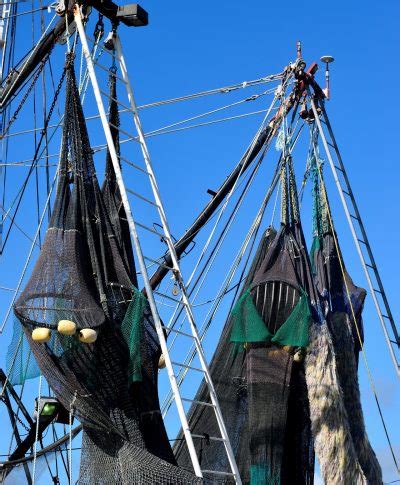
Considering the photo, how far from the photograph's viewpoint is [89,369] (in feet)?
32.0

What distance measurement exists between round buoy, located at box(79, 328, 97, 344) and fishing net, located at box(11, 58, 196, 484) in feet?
0.21

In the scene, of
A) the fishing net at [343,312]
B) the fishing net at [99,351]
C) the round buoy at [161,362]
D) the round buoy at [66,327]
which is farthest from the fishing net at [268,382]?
the round buoy at [66,327]

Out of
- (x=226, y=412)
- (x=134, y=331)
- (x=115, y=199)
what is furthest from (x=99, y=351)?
(x=226, y=412)

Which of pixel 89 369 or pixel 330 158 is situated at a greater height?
pixel 330 158

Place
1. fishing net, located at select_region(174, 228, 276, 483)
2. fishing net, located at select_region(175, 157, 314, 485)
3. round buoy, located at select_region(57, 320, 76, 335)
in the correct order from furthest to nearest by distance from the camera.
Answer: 1. fishing net, located at select_region(174, 228, 276, 483)
2. fishing net, located at select_region(175, 157, 314, 485)
3. round buoy, located at select_region(57, 320, 76, 335)

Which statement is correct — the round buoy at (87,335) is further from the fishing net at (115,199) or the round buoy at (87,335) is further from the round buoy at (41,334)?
the fishing net at (115,199)

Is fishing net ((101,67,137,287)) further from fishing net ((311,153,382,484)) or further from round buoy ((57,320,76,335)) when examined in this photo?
fishing net ((311,153,382,484))

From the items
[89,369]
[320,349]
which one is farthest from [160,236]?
[320,349]

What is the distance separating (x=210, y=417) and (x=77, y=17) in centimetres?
470

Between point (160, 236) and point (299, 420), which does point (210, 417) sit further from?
point (160, 236)

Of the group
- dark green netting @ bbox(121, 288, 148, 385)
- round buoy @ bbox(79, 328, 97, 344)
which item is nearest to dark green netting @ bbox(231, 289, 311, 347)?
dark green netting @ bbox(121, 288, 148, 385)

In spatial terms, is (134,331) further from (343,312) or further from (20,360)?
(343,312)

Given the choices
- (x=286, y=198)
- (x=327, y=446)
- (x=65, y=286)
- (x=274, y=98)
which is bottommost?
(x=327, y=446)

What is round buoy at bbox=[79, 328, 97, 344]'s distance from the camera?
938 cm
